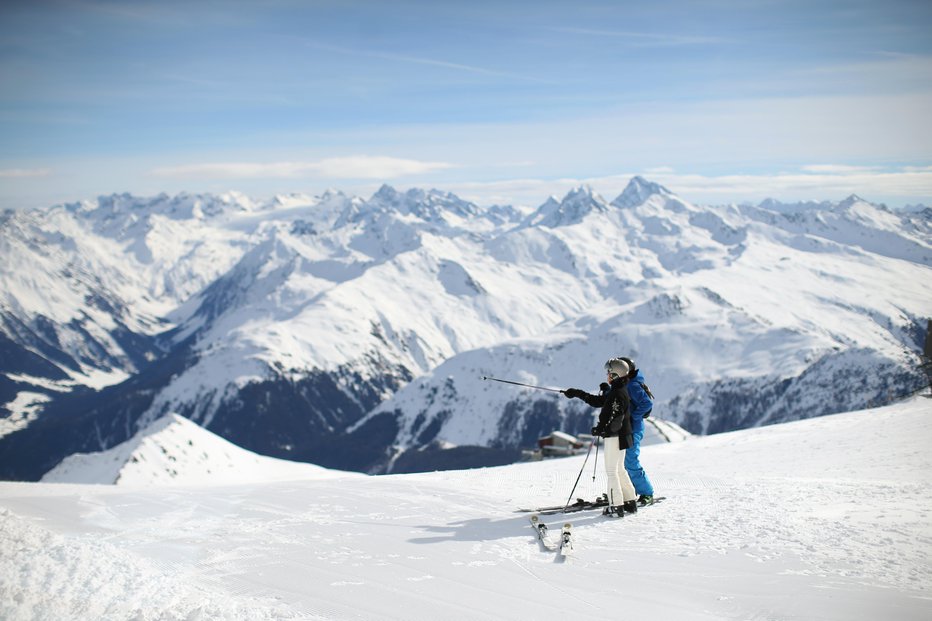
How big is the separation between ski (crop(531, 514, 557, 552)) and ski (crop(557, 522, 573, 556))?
0.14 meters

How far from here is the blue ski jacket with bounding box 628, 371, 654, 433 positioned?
1289cm

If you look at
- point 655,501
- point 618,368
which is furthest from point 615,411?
point 655,501

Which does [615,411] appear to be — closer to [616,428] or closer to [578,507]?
[616,428]

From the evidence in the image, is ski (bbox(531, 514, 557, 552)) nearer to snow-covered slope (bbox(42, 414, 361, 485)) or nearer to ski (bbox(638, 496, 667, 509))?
ski (bbox(638, 496, 667, 509))

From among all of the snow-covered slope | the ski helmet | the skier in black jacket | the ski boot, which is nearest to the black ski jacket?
the skier in black jacket

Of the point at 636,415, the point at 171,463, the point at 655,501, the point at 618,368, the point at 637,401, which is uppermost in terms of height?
the point at 618,368

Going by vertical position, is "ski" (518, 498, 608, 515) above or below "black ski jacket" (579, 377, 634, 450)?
below

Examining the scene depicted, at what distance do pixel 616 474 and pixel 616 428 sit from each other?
852 mm

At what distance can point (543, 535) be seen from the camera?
1137 centimetres

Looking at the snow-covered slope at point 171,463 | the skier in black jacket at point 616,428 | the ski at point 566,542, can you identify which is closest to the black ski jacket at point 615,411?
the skier in black jacket at point 616,428

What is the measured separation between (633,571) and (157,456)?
8834 centimetres

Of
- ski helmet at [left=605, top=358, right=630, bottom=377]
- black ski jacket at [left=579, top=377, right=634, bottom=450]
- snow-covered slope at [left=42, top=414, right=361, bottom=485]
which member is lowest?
snow-covered slope at [left=42, top=414, right=361, bottom=485]

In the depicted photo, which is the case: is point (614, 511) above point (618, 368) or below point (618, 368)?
below

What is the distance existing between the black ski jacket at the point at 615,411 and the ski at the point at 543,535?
190 centimetres
